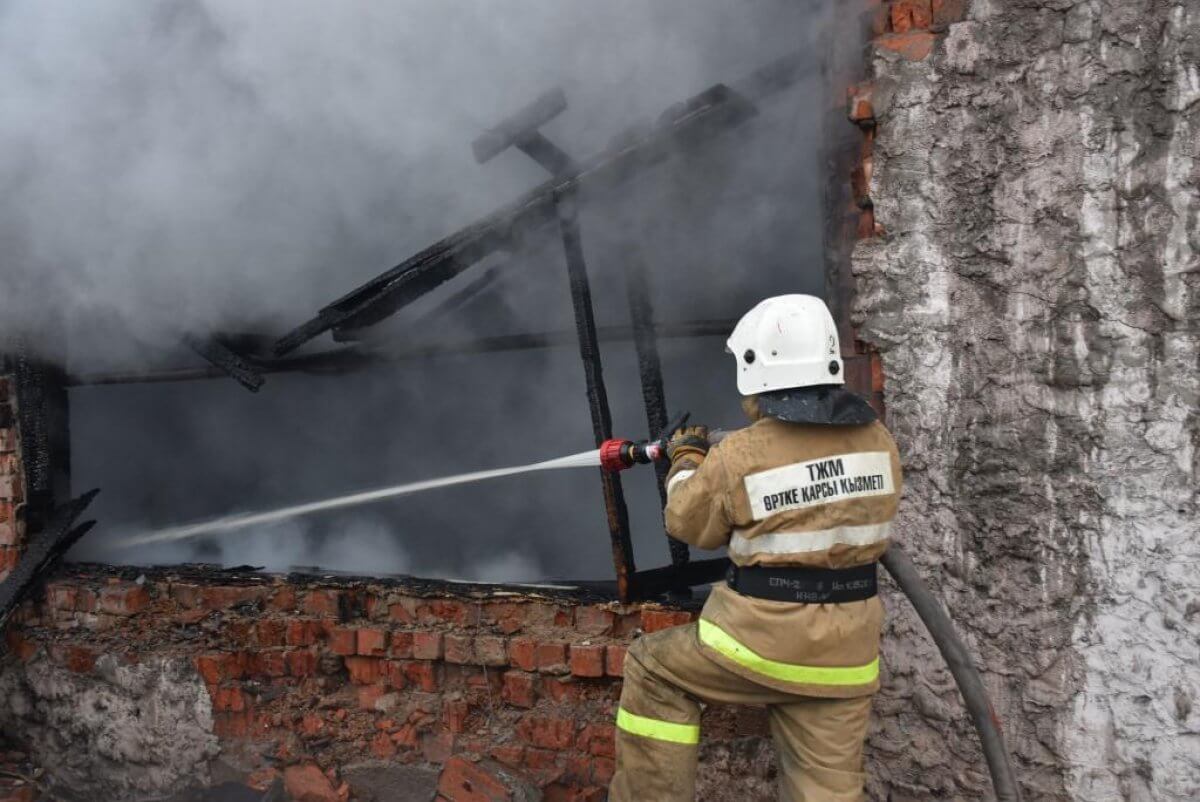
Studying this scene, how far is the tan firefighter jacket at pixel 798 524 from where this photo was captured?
2217mm

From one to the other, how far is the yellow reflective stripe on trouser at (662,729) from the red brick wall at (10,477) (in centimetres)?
281

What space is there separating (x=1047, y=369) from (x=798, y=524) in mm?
809

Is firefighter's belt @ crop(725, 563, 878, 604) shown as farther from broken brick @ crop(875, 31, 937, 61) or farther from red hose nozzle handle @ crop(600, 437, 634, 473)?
broken brick @ crop(875, 31, 937, 61)

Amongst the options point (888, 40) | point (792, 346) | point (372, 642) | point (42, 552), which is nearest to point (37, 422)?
point (42, 552)

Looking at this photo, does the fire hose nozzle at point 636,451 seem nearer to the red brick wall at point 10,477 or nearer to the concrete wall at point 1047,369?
the concrete wall at point 1047,369

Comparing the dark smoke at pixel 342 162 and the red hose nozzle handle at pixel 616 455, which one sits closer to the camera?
the red hose nozzle handle at pixel 616 455

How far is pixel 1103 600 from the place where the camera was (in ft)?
7.90

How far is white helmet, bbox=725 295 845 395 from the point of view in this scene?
223 centimetres

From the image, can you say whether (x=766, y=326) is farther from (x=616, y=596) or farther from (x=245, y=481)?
(x=245, y=481)

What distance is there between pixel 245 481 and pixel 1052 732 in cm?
415

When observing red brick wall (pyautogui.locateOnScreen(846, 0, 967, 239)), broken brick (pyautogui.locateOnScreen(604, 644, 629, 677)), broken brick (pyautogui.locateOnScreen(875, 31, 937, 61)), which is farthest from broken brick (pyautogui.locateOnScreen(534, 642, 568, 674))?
broken brick (pyautogui.locateOnScreen(875, 31, 937, 61))

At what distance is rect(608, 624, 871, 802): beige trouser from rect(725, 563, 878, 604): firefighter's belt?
22cm

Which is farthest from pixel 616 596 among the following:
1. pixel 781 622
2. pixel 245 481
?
pixel 245 481

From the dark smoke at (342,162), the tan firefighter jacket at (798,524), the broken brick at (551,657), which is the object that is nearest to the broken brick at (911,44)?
the dark smoke at (342,162)
